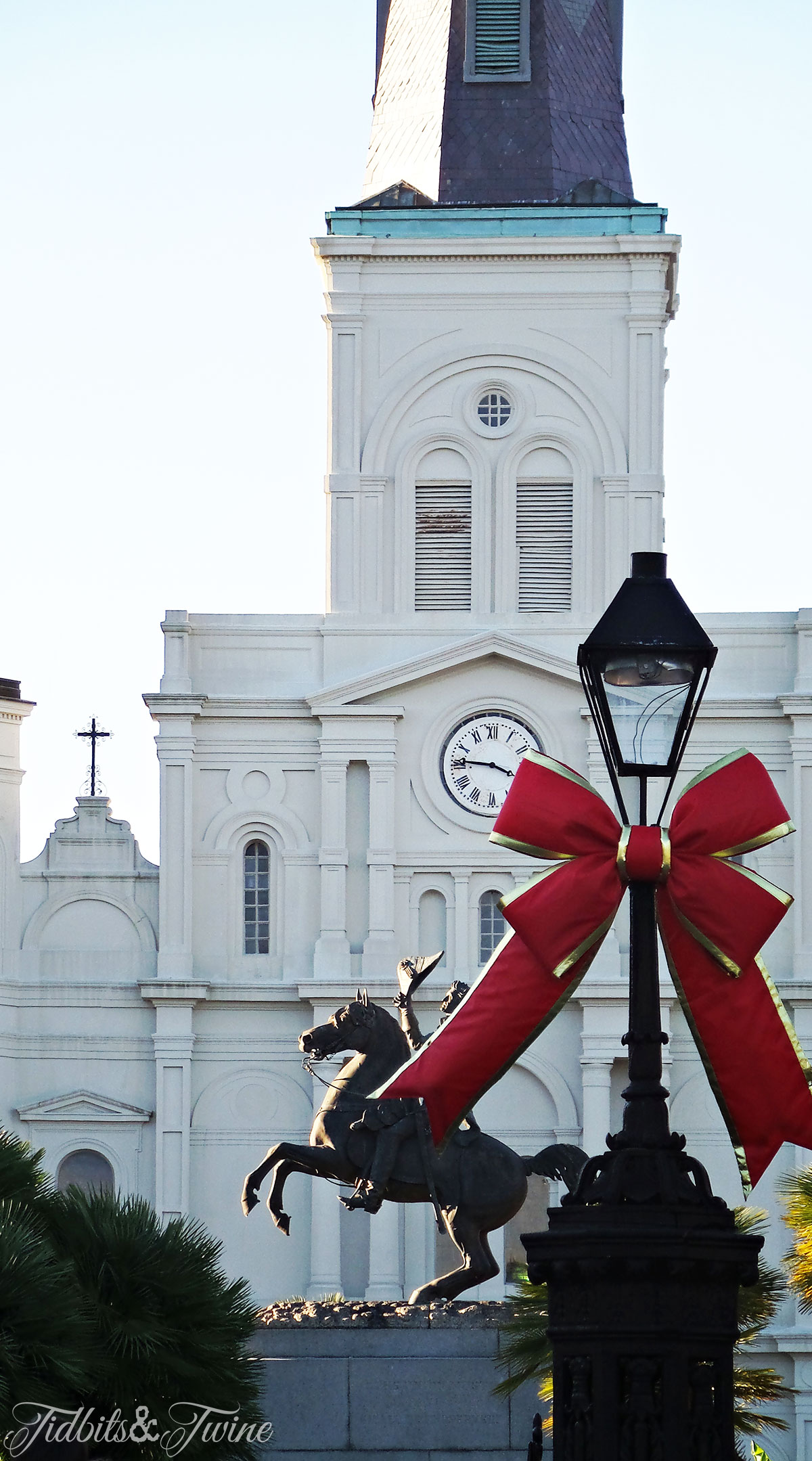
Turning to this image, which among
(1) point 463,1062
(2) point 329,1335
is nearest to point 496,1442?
(2) point 329,1335

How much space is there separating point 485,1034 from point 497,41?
44120 millimetres

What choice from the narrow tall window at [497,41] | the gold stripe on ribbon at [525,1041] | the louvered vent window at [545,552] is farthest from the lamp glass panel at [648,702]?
the narrow tall window at [497,41]

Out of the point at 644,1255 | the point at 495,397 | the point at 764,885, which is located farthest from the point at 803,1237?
the point at 495,397

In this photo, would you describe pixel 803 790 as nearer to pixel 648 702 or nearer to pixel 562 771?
pixel 562 771

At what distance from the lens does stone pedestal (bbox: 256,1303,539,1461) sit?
837 inches

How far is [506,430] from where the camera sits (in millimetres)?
49219

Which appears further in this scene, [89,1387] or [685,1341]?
[89,1387]

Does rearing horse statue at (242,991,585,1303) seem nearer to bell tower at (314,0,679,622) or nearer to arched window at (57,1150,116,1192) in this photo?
arched window at (57,1150,116,1192)

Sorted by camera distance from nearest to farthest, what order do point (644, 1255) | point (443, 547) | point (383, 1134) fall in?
point (644, 1255) < point (383, 1134) < point (443, 547)

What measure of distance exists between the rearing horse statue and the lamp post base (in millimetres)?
15907

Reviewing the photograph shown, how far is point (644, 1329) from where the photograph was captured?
798 centimetres

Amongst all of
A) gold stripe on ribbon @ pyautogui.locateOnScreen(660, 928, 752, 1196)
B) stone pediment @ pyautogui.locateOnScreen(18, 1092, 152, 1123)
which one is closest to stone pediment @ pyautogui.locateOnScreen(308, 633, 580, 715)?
A: stone pediment @ pyautogui.locateOnScreen(18, 1092, 152, 1123)

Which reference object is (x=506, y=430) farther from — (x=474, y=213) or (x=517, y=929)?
(x=517, y=929)

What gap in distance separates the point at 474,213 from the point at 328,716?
8923 mm
